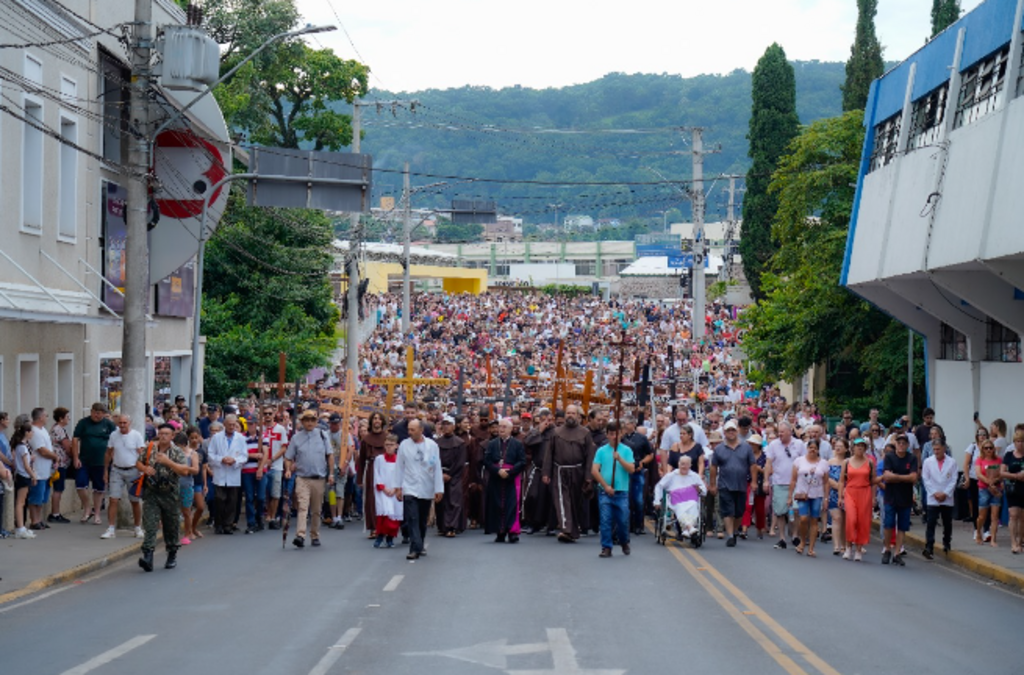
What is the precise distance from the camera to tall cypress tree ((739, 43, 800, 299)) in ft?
200

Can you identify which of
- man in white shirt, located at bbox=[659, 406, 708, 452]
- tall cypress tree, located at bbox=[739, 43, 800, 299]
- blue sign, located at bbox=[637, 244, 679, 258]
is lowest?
man in white shirt, located at bbox=[659, 406, 708, 452]

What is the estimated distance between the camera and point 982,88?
24.0 meters

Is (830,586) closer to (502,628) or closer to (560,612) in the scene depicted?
(560,612)

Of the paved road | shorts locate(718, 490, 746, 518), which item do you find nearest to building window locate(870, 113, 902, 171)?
shorts locate(718, 490, 746, 518)

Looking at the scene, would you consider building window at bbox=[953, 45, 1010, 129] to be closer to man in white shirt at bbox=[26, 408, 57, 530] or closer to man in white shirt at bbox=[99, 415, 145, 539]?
man in white shirt at bbox=[99, 415, 145, 539]

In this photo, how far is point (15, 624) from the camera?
12.8 m

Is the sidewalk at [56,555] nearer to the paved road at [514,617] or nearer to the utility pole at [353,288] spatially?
the paved road at [514,617]

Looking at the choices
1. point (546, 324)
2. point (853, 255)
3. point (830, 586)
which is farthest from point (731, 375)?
point (830, 586)

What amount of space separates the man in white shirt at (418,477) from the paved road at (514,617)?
A: 0.61 meters

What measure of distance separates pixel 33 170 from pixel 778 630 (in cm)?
1616

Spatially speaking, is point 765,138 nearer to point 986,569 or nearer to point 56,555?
point 986,569

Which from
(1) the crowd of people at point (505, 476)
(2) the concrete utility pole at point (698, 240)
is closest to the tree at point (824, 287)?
(1) the crowd of people at point (505, 476)

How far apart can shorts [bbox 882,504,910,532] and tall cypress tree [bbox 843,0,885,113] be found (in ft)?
130

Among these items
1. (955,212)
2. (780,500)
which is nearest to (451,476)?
(780,500)
